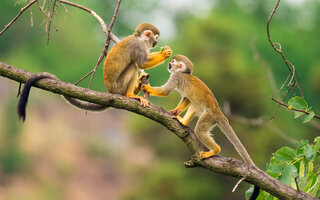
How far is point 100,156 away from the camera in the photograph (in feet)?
95.0

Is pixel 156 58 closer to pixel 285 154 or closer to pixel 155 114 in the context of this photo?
pixel 155 114

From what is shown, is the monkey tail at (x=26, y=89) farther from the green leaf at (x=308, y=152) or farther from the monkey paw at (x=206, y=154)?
the green leaf at (x=308, y=152)

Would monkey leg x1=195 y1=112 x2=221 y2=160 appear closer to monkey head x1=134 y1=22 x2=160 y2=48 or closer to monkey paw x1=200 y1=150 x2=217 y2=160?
monkey paw x1=200 y1=150 x2=217 y2=160

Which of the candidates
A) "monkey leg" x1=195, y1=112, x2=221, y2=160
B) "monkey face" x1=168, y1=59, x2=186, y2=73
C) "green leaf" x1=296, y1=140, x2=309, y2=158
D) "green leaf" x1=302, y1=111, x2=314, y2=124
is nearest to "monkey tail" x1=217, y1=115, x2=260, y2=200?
"monkey leg" x1=195, y1=112, x2=221, y2=160

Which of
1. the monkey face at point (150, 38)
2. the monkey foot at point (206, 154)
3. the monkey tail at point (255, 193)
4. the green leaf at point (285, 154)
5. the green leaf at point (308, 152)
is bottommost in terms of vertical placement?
the monkey tail at point (255, 193)

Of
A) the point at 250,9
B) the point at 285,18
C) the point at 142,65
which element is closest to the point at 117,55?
the point at 142,65

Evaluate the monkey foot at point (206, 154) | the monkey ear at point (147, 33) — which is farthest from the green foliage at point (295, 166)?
the monkey ear at point (147, 33)

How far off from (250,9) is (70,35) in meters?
12.0

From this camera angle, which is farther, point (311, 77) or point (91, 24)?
point (91, 24)

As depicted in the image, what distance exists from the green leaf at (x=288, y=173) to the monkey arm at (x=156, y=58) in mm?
1661

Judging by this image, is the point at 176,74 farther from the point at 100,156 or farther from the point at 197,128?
the point at 100,156

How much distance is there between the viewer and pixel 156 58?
4.78 metres

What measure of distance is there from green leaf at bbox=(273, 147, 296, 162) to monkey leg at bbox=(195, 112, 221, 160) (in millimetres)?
536

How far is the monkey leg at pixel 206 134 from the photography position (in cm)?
394
